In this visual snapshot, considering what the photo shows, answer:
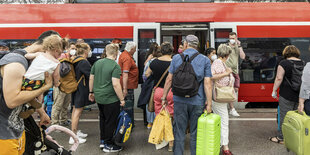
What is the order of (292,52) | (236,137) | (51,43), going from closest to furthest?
(51,43), (292,52), (236,137)

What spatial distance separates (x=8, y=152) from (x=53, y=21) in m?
5.67

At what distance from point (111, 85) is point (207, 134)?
174 centimetres

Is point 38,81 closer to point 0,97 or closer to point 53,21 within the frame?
point 0,97

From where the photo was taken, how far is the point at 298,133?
11.4 ft

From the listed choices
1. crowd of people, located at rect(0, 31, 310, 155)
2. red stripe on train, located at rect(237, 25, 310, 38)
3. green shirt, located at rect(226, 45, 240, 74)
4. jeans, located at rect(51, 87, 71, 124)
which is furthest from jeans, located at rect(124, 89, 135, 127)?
red stripe on train, located at rect(237, 25, 310, 38)

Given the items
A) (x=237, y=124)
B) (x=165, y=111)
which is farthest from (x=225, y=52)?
(x=237, y=124)

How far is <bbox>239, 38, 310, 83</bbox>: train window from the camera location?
7090 mm

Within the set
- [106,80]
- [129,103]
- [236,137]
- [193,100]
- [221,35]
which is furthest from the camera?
[221,35]

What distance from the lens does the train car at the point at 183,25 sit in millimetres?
6973

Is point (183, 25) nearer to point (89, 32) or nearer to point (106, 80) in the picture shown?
point (89, 32)

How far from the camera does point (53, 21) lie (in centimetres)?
700

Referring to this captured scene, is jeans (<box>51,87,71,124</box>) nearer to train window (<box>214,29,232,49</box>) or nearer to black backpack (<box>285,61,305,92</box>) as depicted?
train window (<box>214,29,232,49</box>)

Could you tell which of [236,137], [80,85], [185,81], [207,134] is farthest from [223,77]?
[80,85]

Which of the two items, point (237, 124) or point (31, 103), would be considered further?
point (237, 124)
